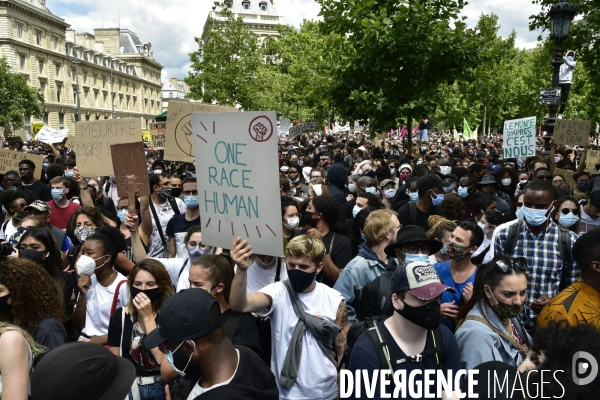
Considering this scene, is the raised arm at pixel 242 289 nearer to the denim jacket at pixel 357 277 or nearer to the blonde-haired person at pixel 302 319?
the blonde-haired person at pixel 302 319

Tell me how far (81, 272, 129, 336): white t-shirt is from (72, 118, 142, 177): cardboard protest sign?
4.00 metres

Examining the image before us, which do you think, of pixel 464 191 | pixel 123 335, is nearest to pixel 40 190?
pixel 123 335

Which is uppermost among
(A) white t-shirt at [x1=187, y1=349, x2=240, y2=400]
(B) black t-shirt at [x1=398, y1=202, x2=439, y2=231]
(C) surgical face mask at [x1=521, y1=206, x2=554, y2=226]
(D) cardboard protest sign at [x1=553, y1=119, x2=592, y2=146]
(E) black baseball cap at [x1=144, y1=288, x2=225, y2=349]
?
(D) cardboard protest sign at [x1=553, y1=119, x2=592, y2=146]

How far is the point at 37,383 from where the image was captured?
205cm

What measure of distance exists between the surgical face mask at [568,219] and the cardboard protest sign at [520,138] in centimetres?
499

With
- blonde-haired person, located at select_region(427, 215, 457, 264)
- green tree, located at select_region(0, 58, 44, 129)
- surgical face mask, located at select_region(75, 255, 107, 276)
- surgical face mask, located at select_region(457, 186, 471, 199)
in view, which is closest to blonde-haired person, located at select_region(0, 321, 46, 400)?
surgical face mask, located at select_region(75, 255, 107, 276)

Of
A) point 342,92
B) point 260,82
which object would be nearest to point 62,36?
point 260,82

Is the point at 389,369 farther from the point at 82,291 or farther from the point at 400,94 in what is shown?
the point at 400,94

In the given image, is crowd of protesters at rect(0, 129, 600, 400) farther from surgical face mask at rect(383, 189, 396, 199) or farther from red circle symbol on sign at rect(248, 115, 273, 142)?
surgical face mask at rect(383, 189, 396, 199)

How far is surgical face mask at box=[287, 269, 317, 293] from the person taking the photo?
11.0 feet

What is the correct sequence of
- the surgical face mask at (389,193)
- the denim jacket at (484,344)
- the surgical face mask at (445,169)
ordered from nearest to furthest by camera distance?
the denim jacket at (484,344), the surgical face mask at (389,193), the surgical face mask at (445,169)

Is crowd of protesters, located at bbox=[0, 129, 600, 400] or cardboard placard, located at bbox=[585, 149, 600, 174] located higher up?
cardboard placard, located at bbox=[585, 149, 600, 174]

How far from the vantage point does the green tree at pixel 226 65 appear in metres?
29.9

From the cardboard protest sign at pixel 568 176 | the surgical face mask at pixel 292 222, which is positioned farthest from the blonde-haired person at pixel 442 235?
the cardboard protest sign at pixel 568 176
